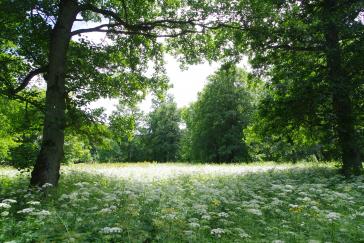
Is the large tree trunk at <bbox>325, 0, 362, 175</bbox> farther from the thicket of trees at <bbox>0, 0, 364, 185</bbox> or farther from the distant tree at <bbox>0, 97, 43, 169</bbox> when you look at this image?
the distant tree at <bbox>0, 97, 43, 169</bbox>

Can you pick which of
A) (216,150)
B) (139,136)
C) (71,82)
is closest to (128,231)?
(71,82)

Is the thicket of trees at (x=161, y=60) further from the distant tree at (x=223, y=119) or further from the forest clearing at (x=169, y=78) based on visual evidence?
the distant tree at (x=223, y=119)

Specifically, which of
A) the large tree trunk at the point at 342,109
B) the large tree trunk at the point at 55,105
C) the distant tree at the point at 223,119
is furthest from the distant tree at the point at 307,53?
the distant tree at the point at 223,119

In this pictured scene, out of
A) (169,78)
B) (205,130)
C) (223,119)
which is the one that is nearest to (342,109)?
(169,78)

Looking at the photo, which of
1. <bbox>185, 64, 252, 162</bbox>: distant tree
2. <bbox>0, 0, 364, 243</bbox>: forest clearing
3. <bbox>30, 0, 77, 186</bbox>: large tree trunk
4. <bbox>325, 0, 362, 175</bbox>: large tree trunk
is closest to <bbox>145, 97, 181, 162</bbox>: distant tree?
<bbox>185, 64, 252, 162</bbox>: distant tree

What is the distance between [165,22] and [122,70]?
3.61 meters

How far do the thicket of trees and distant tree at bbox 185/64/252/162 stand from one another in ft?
150

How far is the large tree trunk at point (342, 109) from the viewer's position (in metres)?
17.7

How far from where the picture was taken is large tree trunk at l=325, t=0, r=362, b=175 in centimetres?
1773

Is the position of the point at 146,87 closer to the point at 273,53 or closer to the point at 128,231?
the point at 273,53

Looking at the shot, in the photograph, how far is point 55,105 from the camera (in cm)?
1454

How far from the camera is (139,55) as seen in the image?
67.7 feet

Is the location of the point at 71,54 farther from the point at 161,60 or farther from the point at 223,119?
the point at 223,119

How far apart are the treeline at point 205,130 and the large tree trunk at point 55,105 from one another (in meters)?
1.26
